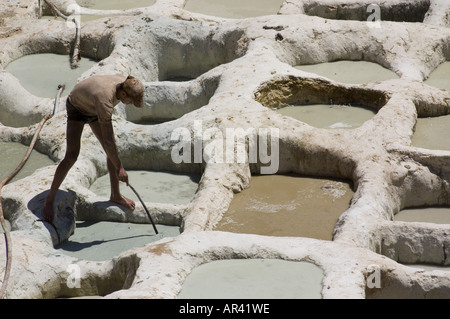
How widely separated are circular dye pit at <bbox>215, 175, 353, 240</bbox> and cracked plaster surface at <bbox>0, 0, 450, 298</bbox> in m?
0.15

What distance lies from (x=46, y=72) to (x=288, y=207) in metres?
5.12

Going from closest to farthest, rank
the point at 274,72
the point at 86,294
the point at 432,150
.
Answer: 1. the point at 86,294
2. the point at 432,150
3. the point at 274,72

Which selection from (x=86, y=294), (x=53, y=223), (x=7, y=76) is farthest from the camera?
(x=7, y=76)

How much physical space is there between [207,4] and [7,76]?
356cm

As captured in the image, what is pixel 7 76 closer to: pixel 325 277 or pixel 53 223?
pixel 53 223

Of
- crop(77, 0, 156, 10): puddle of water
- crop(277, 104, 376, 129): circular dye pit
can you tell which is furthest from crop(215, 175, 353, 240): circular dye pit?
crop(77, 0, 156, 10): puddle of water

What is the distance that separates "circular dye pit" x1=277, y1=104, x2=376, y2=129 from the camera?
10352 millimetres

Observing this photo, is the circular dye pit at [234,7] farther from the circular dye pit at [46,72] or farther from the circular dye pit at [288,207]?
the circular dye pit at [288,207]

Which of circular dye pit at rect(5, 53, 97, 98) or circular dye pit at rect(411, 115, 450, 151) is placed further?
circular dye pit at rect(5, 53, 97, 98)

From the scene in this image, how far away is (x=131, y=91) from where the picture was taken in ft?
26.8

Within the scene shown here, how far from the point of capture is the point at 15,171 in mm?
9570

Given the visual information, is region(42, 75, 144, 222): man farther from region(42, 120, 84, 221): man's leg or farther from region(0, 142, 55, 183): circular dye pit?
region(0, 142, 55, 183): circular dye pit

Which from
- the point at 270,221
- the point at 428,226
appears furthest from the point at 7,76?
the point at 428,226

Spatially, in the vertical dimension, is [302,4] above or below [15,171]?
above
